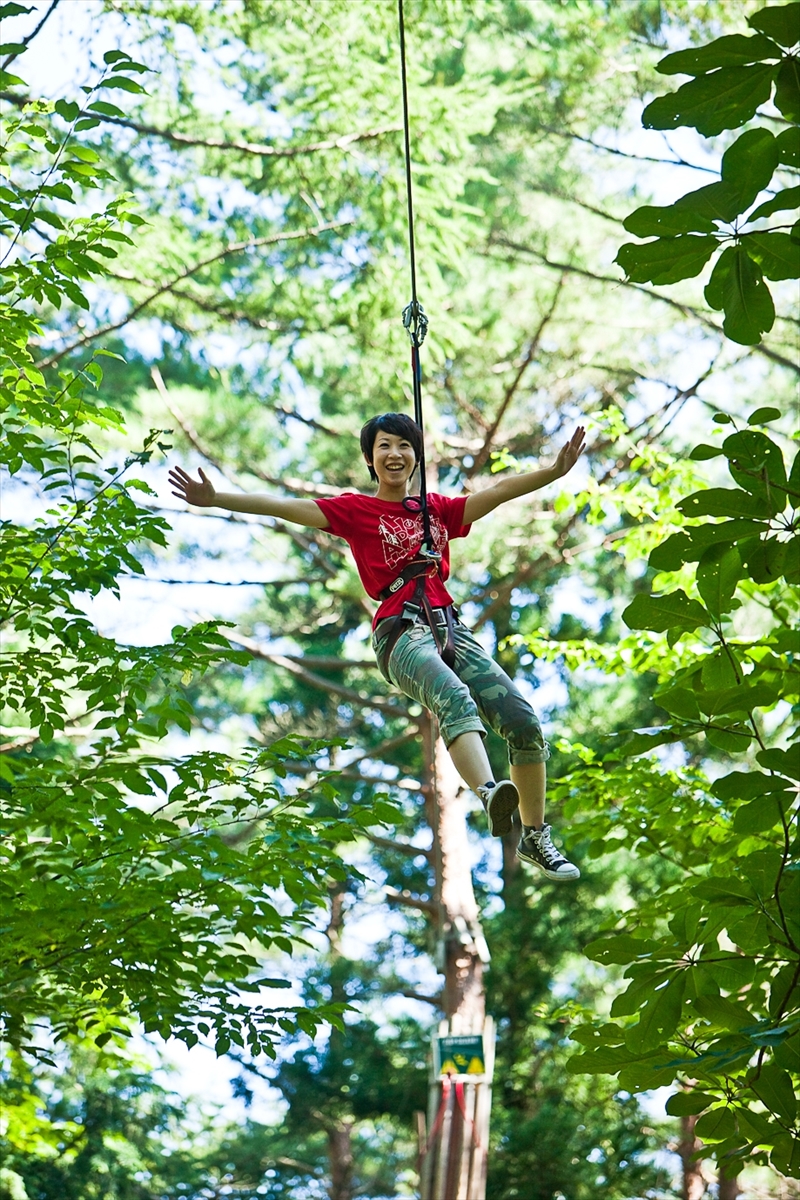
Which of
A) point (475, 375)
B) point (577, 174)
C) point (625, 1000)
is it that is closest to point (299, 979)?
point (475, 375)

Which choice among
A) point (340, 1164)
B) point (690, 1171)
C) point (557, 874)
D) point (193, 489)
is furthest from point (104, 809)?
point (340, 1164)

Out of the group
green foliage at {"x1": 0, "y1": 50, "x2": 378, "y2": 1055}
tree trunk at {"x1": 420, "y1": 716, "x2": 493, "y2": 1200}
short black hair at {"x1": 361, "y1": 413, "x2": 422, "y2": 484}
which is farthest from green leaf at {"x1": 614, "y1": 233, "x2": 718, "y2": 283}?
tree trunk at {"x1": 420, "y1": 716, "x2": 493, "y2": 1200}

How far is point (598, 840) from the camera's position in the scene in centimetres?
468

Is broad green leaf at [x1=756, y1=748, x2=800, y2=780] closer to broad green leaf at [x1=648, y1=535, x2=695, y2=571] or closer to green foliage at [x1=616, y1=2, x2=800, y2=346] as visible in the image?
broad green leaf at [x1=648, y1=535, x2=695, y2=571]

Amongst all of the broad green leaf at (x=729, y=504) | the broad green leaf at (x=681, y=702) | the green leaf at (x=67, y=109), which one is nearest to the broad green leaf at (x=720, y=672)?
the broad green leaf at (x=681, y=702)

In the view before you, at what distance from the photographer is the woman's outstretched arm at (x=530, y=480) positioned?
3693 mm

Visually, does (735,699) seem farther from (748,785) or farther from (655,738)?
(655,738)

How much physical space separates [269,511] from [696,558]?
2060mm

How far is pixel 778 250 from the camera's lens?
1.70 m

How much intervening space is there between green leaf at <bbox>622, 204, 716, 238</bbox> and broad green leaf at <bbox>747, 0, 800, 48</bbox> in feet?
0.73

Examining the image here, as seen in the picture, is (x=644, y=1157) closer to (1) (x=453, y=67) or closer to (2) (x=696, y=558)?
(1) (x=453, y=67)

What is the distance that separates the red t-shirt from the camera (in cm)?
371

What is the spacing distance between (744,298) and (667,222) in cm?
15

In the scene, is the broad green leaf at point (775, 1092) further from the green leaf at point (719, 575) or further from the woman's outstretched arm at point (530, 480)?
the woman's outstretched arm at point (530, 480)
